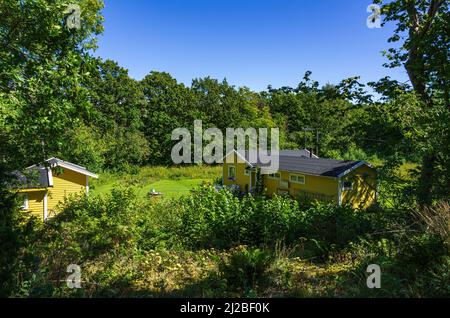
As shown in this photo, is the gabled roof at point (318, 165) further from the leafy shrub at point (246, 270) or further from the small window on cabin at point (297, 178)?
the leafy shrub at point (246, 270)

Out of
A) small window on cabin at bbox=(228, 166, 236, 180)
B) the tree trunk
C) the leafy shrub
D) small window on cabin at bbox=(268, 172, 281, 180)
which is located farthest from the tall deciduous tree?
small window on cabin at bbox=(228, 166, 236, 180)

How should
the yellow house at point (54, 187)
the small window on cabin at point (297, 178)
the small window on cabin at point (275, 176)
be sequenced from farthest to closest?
the small window on cabin at point (275, 176), the small window on cabin at point (297, 178), the yellow house at point (54, 187)

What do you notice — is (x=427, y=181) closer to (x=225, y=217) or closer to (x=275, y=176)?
(x=225, y=217)

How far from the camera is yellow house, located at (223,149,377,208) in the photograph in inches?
636

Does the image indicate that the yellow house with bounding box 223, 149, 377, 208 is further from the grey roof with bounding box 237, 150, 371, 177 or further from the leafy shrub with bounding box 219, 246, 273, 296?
the leafy shrub with bounding box 219, 246, 273, 296

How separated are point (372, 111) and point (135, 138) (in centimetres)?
2950

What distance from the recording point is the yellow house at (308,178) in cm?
1616

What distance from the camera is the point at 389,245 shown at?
17.1ft

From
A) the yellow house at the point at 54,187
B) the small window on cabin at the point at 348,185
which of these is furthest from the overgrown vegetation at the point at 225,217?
the small window on cabin at the point at 348,185

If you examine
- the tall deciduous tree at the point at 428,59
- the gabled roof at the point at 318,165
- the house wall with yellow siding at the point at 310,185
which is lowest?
the house wall with yellow siding at the point at 310,185

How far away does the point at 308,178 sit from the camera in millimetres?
18047

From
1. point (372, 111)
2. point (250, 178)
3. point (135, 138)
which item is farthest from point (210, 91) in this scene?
point (372, 111)
